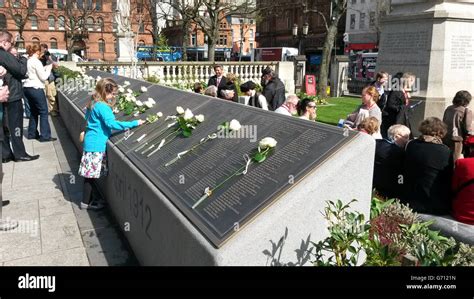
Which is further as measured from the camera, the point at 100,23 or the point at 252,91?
the point at 100,23

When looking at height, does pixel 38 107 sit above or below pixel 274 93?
below

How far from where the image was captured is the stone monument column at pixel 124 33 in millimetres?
18123

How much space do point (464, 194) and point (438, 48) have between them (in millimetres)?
5245

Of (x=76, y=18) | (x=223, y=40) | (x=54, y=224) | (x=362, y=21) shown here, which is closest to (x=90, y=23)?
(x=76, y=18)

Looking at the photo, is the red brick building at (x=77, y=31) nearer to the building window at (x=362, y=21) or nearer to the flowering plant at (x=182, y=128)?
the building window at (x=362, y=21)

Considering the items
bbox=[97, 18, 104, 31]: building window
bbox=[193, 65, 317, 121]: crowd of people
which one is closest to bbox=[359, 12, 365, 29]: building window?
bbox=[97, 18, 104, 31]: building window

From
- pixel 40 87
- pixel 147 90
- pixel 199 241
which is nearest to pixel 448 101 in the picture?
pixel 147 90

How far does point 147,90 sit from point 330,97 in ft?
50.8

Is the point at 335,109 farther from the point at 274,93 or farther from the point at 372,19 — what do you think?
the point at 372,19

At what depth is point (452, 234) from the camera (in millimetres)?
3738

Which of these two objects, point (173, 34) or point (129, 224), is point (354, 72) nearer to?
point (129, 224)

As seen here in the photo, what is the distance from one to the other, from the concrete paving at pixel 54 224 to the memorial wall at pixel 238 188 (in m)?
0.33

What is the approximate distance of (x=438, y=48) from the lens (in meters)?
8.22

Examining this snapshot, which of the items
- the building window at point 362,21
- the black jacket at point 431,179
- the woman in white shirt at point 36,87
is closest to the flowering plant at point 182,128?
the black jacket at point 431,179
